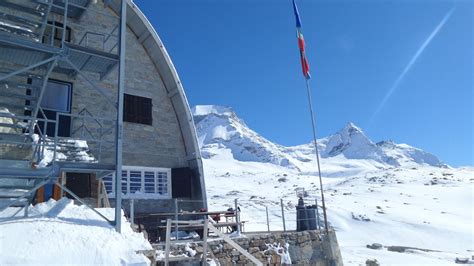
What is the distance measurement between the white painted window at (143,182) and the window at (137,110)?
6.13 ft

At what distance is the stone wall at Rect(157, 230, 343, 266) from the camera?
10.1 m

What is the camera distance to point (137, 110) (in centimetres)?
1466

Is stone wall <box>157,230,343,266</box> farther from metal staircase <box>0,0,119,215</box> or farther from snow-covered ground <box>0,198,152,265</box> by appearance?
metal staircase <box>0,0,119,215</box>

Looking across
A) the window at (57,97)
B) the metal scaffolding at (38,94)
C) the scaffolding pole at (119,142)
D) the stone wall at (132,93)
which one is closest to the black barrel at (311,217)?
the stone wall at (132,93)

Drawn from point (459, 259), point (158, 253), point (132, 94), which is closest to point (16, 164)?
point (158, 253)

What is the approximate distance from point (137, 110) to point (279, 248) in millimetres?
7488

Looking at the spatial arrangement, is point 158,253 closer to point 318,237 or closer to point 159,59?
point 318,237

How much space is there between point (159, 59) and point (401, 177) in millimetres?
67186

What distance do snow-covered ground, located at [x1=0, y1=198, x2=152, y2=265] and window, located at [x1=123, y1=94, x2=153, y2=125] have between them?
6.50 meters

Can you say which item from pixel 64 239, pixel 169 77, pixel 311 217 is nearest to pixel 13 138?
pixel 64 239

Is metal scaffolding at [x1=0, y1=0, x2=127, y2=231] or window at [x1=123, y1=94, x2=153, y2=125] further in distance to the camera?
Result: window at [x1=123, y1=94, x2=153, y2=125]

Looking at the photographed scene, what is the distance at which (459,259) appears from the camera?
70.3ft

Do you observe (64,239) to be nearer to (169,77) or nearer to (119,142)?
(119,142)

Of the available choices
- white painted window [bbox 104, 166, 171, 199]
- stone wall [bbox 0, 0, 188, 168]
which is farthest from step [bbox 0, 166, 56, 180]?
white painted window [bbox 104, 166, 171, 199]
